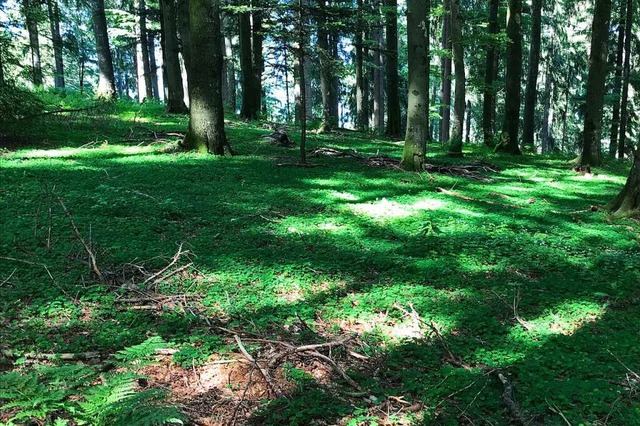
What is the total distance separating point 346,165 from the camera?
10992 mm

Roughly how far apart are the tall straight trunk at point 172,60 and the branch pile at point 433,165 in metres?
6.89

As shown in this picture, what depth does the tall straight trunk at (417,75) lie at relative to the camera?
9391 millimetres

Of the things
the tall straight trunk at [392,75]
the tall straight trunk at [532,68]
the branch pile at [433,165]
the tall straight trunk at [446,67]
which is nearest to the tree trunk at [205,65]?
the branch pile at [433,165]

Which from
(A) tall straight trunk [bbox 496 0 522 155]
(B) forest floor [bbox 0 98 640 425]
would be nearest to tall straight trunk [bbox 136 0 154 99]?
(A) tall straight trunk [bbox 496 0 522 155]

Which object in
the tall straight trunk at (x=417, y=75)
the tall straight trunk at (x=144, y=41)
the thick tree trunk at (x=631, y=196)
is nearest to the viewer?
the thick tree trunk at (x=631, y=196)

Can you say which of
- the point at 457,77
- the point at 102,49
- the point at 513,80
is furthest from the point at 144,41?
the point at 513,80

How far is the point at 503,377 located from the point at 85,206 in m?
5.57

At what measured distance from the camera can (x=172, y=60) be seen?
15406 mm

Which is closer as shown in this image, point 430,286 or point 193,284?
point 193,284

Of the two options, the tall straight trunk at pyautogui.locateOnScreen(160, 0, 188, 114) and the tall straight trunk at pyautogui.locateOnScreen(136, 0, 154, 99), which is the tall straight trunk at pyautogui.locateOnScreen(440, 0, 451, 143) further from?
the tall straight trunk at pyautogui.locateOnScreen(136, 0, 154, 99)

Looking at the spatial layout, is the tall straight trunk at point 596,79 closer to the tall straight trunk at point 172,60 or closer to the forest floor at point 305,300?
the forest floor at point 305,300

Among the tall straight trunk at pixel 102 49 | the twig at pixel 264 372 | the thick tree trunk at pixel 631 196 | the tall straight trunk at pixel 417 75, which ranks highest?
the tall straight trunk at pixel 102 49

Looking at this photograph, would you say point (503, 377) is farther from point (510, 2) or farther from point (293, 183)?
point (510, 2)

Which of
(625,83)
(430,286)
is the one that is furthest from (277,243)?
(625,83)
